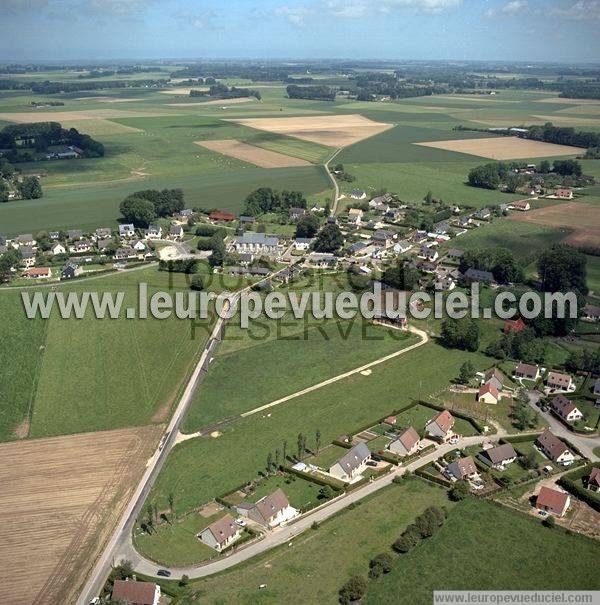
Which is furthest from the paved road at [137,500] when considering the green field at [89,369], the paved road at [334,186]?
the paved road at [334,186]

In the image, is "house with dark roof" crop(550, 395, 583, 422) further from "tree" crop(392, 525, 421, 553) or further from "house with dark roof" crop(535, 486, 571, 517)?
"tree" crop(392, 525, 421, 553)

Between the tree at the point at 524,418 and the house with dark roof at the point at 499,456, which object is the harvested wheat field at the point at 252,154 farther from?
the house with dark roof at the point at 499,456

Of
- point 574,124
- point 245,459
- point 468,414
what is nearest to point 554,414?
point 468,414

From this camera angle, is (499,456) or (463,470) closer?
(463,470)

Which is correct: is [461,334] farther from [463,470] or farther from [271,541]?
[271,541]

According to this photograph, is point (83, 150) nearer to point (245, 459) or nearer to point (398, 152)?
point (398, 152)

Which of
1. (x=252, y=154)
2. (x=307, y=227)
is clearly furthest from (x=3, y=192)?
(x=252, y=154)
